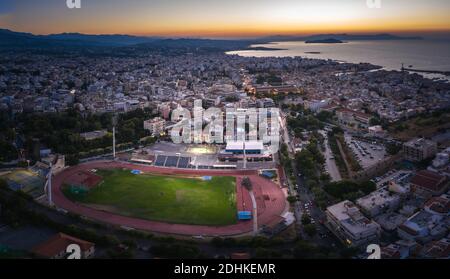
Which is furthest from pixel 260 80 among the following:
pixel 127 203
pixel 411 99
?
pixel 127 203

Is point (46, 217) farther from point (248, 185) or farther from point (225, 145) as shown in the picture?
point (225, 145)

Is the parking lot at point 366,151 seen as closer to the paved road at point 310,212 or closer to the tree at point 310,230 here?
the paved road at point 310,212

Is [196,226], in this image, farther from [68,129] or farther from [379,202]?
[68,129]

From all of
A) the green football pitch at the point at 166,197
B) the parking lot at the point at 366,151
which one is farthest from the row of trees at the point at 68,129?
the parking lot at the point at 366,151

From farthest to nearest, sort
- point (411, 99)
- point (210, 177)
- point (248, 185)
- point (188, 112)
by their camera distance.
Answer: point (411, 99) → point (188, 112) → point (210, 177) → point (248, 185)

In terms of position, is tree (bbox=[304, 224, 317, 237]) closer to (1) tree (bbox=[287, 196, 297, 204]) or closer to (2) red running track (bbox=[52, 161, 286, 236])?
(2) red running track (bbox=[52, 161, 286, 236])
